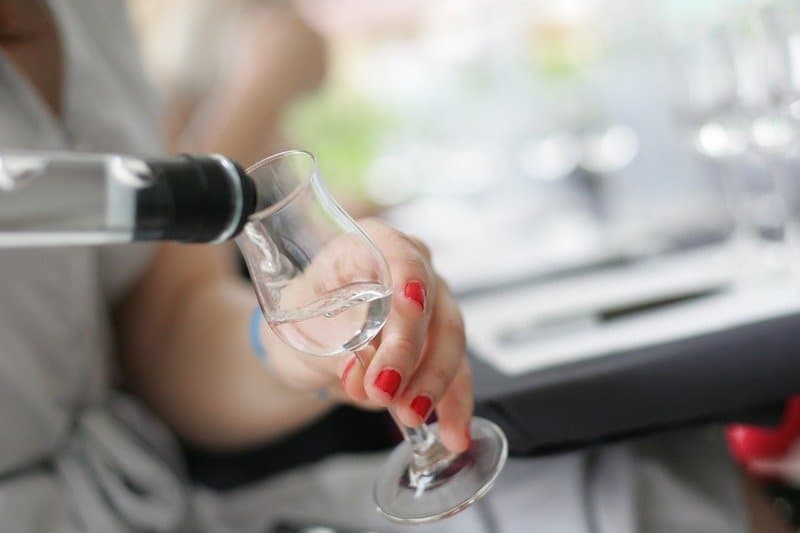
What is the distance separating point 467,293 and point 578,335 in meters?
0.19

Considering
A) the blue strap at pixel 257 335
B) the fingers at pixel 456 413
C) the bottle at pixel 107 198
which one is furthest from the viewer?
the blue strap at pixel 257 335

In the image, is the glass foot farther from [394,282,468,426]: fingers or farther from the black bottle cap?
the black bottle cap

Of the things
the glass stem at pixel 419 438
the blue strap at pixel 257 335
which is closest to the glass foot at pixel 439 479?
the glass stem at pixel 419 438

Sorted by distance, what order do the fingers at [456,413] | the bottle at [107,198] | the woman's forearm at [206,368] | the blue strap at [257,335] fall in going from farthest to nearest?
the woman's forearm at [206,368]
the blue strap at [257,335]
the fingers at [456,413]
the bottle at [107,198]

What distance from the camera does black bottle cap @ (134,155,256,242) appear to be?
0.97 feet

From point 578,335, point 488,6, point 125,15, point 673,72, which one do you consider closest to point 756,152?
point 673,72

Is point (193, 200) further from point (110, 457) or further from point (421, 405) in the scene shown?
point (110, 457)

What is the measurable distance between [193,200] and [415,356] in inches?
4.3

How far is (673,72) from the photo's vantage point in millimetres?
691

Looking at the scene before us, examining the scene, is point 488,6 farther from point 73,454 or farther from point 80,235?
point 80,235

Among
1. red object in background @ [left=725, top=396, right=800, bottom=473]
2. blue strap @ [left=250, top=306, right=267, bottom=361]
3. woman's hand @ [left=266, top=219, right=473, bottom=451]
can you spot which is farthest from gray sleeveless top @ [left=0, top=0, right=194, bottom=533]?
red object in background @ [left=725, top=396, right=800, bottom=473]

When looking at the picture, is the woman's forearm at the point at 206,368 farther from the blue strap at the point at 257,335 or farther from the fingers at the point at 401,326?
the fingers at the point at 401,326

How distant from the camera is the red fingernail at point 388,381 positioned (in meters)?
0.34

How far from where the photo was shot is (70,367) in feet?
1.89
